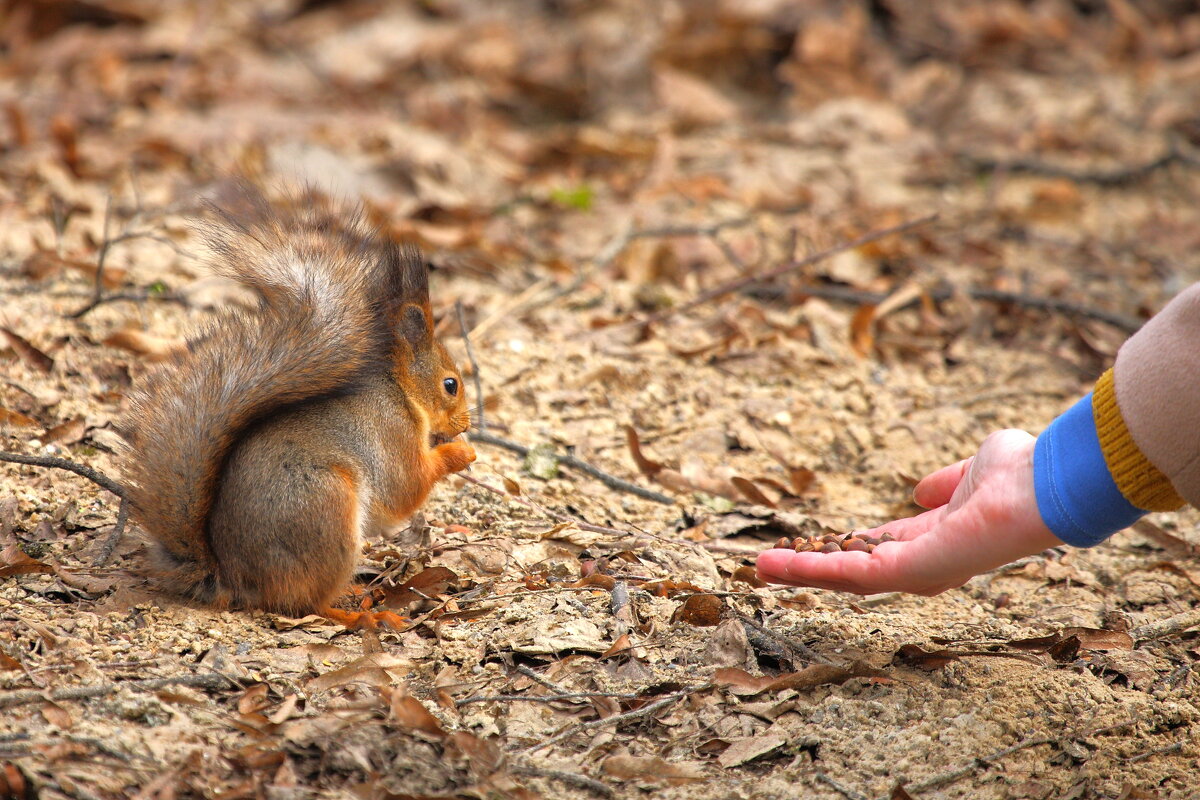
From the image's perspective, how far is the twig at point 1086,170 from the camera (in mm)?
5695

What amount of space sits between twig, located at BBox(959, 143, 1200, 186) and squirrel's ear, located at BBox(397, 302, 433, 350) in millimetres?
3923

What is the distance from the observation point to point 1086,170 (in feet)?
19.1

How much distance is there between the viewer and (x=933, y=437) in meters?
3.66

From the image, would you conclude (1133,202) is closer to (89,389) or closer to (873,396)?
(873,396)

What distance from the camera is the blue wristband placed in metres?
1.95

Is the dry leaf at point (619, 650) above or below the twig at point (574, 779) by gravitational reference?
below

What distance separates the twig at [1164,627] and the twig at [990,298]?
6.07 feet

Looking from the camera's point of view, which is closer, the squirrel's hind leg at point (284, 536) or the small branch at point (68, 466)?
the squirrel's hind leg at point (284, 536)

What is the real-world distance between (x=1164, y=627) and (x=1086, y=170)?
3.80 metres

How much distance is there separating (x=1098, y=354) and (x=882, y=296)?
2.74 feet

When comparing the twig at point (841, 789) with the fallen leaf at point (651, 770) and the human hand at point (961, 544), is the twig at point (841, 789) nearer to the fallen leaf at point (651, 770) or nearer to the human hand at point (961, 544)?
the fallen leaf at point (651, 770)

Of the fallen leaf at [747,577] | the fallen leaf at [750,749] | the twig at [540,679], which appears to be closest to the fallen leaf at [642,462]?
the fallen leaf at [747,577]

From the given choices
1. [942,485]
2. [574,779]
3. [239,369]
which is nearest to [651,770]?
[574,779]

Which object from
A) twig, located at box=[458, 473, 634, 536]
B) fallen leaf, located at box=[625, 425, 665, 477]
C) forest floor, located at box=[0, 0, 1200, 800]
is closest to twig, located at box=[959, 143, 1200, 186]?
forest floor, located at box=[0, 0, 1200, 800]
